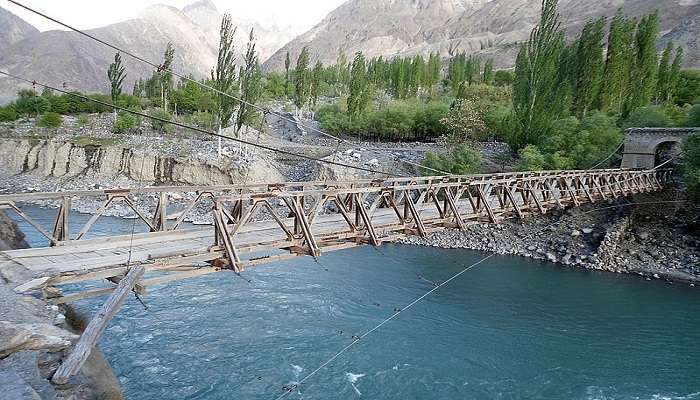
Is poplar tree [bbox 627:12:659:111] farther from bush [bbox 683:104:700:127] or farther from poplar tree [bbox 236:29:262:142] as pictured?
poplar tree [bbox 236:29:262:142]

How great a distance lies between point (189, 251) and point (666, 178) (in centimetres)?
2584

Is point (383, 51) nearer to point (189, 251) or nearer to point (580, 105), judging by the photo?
point (580, 105)

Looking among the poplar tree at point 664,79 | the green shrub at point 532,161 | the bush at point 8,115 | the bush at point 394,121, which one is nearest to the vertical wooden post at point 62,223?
the green shrub at point 532,161

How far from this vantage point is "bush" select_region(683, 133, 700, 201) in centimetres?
1873

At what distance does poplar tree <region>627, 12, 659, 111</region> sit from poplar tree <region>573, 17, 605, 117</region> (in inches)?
97.0

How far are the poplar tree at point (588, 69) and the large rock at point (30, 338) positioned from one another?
3386 centimetres

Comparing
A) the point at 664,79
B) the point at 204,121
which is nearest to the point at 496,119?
the point at 664,79

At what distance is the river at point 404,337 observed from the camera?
9102mm

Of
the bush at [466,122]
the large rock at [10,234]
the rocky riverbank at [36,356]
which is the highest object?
the bush at [466,122]

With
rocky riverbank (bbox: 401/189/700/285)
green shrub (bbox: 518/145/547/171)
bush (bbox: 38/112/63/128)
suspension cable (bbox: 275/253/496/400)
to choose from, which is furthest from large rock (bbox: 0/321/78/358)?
bush (bbox: 38/112/63/128)

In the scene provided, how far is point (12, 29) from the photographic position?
174 m

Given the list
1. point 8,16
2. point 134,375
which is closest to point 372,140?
point 134,375

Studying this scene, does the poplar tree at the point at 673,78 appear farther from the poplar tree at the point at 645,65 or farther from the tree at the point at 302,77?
the tree at the point at 302,77

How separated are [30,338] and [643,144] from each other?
28.4 metres
